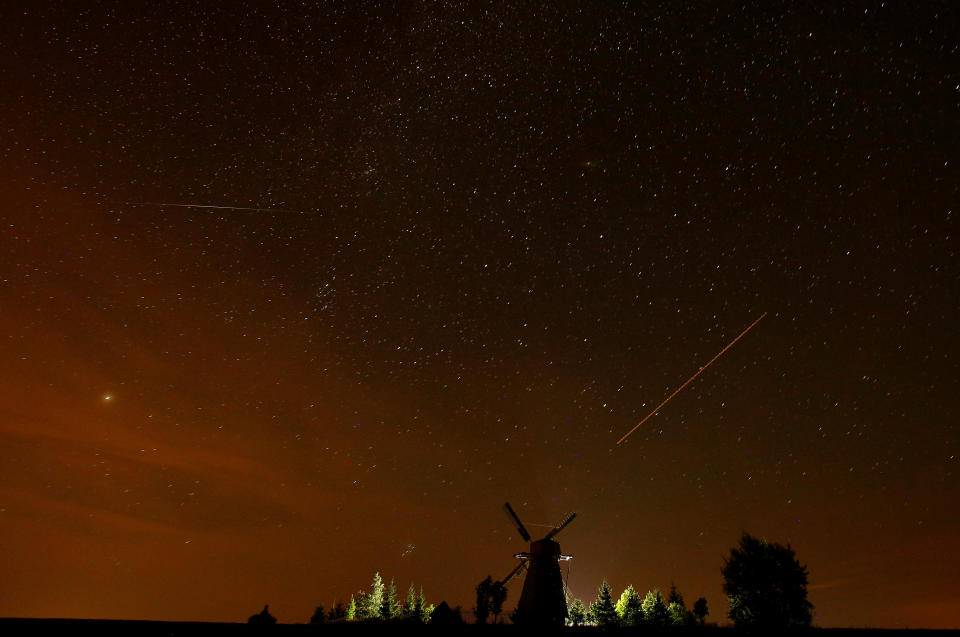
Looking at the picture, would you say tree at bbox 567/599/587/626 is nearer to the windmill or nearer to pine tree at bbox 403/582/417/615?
pine tree at bbox 403/582/417/615

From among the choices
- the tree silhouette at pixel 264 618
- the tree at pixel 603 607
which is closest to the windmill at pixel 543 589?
the tree silhouette at pixel 264 618

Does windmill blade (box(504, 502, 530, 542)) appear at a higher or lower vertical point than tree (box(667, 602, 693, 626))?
higher

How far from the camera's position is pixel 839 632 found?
44.4 ft

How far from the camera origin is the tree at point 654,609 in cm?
5047

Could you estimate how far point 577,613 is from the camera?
60.0 metres

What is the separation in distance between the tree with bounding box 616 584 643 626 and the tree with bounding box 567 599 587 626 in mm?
3922

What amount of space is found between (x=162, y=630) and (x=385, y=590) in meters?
54.7

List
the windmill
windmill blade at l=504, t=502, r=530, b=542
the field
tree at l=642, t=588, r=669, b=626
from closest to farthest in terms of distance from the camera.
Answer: the field < the windmill < windmill blade at l=504, t=502, r=530, b=542 < tree at l=642, t=588, r=669, b=626

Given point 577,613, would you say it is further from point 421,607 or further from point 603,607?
point 421,607

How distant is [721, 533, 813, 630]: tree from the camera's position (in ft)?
133

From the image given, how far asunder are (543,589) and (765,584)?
25.2 meters

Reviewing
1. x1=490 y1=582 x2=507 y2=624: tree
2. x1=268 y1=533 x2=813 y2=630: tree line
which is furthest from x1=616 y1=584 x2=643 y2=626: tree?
x1=490 y1=582 x2=507 y2=624: tree

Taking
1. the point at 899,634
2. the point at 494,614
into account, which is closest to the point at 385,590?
the point at 494,614

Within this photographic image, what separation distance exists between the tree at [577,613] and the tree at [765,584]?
18.9 metres
